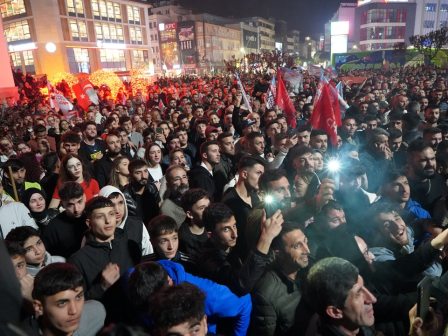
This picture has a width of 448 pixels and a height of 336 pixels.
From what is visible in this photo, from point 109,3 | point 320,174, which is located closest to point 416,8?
point 109,3

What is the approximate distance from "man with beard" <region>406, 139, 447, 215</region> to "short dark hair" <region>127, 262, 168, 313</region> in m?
3.64

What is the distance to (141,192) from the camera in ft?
16.6

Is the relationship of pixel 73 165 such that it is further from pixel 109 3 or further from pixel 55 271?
pixel 109 3

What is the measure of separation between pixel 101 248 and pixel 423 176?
4.05 metres

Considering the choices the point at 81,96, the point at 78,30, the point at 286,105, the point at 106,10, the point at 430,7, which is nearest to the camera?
the point at 286,105

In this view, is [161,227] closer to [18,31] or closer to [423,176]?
[423,176]

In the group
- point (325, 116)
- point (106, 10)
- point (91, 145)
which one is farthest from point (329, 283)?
point (106, 10)

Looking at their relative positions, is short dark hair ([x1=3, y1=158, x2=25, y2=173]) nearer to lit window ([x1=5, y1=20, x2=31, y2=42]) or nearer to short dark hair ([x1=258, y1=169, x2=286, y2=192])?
short dark hair ([x1=258, y1=169, x2=286, y2=192])

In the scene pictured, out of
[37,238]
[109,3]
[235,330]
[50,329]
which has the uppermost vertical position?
[109,3]

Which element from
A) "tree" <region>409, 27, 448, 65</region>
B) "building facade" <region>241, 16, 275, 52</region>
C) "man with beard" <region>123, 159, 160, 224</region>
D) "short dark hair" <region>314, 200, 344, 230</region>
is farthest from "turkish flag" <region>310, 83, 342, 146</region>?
"building facade" <region>241, 16, 275, 52</region>

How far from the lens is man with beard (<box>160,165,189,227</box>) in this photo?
444cm

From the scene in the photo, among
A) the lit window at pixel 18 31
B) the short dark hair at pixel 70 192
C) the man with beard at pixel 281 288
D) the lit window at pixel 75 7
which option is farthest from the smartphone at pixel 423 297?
the lit window at pixel 18 31

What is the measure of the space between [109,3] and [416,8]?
6496 centimetres

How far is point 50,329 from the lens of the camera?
2.39 meters
